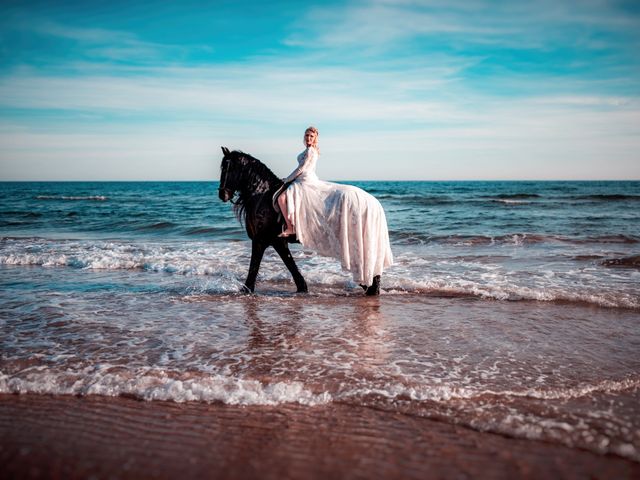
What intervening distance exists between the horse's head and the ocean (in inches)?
63.4

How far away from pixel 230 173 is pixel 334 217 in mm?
1693

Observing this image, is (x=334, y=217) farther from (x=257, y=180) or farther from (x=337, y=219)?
(x=257, y=180)

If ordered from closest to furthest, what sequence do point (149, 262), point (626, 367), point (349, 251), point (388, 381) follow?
point (388, 381) → point (626, 367) → point (349, 251) → point (149, 262)

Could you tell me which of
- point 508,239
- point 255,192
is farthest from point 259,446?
point 508,239

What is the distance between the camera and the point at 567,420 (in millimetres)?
3027

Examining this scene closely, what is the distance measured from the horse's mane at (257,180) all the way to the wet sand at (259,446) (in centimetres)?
389

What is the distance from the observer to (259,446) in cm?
276

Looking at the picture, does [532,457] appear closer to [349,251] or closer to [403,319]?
[403,319]

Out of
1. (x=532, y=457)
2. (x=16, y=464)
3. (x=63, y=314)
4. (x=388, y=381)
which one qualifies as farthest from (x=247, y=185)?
(x=532, y=457)

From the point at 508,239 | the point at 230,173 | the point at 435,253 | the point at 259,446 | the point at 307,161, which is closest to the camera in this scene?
the point at 259,446

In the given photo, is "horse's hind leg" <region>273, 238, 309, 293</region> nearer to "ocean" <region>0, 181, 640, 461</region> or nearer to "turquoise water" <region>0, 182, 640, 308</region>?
"ocean" <region>0, 181, 640, 461</region>

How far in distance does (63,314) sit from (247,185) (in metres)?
2.98

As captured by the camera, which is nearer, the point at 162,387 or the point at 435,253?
the point at 162,387

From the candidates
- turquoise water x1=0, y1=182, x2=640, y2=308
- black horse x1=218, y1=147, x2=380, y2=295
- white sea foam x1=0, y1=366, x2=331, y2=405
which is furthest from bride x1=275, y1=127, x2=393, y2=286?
white sea foam x1=0, y1=366, x2=331, y2=405
